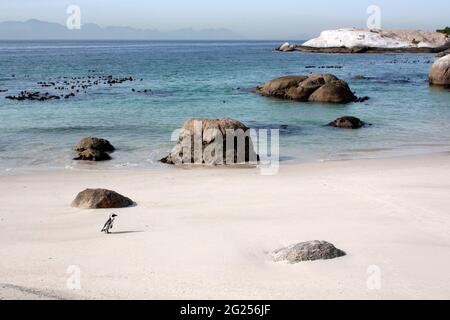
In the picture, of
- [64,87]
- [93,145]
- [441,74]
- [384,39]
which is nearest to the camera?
[93,145]

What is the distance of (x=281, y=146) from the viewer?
24.1m

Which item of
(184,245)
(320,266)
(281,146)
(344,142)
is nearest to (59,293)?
(184,245)

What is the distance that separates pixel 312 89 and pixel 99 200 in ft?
96.9

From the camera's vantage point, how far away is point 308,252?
9.59 metres

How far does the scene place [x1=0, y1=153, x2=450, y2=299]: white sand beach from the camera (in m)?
8.48

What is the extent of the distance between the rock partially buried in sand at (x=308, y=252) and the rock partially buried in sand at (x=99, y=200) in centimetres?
520

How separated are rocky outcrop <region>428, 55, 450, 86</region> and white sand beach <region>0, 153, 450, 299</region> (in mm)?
35088

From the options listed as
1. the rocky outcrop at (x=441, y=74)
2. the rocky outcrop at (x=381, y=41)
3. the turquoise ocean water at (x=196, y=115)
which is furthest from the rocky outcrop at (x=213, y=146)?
the rocky outcrop at (x=381, y=41)

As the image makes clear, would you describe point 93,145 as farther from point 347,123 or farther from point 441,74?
point 441,74

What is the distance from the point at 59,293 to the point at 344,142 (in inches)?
745

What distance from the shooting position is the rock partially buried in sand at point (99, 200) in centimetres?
1371

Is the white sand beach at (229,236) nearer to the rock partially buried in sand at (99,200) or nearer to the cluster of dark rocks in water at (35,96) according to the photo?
the rock partially buried in sand at (99,200)

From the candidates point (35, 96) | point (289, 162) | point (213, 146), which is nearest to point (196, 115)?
point (213, 146)

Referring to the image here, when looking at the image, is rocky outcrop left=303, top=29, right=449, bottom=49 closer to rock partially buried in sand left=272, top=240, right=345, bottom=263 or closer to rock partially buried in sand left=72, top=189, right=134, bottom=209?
rock partially buried in sand left=72, top=189, right=134, bottom=209
